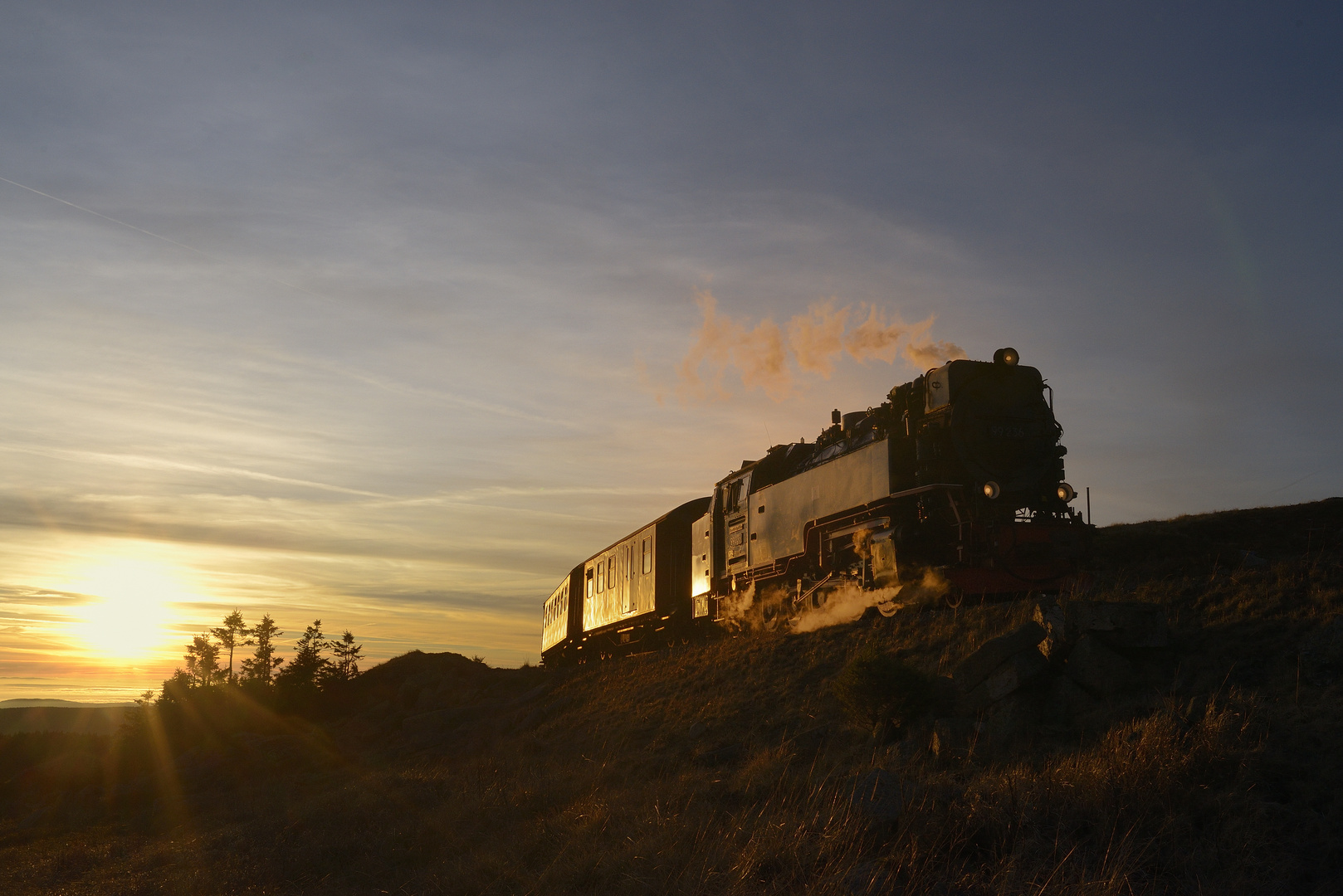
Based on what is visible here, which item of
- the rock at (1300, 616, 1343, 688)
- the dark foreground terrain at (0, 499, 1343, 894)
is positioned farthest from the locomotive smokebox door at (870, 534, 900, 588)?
the rock at (1300, 616, 1343, 688)

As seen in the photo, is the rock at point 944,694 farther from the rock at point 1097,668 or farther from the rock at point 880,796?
the rock at point 880,796

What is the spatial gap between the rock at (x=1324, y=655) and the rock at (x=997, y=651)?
97.8 inches

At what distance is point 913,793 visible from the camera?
7367 mm

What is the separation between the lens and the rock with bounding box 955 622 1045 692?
10062 mm

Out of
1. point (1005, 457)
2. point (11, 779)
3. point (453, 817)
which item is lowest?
point (11, 779)

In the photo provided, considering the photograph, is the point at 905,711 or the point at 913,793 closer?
the point at 913,793

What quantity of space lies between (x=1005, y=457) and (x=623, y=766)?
8.00 meters

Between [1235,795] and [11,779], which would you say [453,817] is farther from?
[11,779]

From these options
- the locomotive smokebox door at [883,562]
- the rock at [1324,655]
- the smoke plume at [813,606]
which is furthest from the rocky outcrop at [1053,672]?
the locomotive smokebox door at [883,562]

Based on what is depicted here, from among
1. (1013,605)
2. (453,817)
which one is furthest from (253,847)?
(1013,605)

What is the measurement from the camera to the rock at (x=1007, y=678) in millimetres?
9594

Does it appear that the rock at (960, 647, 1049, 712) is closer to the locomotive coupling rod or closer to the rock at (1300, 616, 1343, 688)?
the rock at (1300, 616, 1343, 688)

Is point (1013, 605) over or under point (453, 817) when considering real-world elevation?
over

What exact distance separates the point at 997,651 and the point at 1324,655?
310 cm
